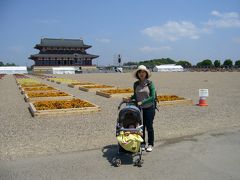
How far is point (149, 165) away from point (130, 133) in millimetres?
722

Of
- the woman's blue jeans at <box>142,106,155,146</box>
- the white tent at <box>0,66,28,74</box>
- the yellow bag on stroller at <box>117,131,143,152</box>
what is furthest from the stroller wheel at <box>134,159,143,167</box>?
the white tent at <box>0,66,28,74</box>

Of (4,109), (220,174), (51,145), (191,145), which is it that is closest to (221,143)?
(191,145)

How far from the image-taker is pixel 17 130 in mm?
9148

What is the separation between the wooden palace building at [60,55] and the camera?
96750 millimetres

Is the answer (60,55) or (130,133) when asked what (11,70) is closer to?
(60,55)

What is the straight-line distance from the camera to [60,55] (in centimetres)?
9938

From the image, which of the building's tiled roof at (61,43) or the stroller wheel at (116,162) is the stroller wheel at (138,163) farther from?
the building's tiled roof at (61,43)

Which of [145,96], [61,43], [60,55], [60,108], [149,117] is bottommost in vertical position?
[60,108]

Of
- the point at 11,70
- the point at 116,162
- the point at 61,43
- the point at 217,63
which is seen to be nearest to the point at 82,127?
the point at 116,162

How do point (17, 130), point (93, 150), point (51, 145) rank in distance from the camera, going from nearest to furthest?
point (93, 150) → point (51, 145) → point (17, 130)

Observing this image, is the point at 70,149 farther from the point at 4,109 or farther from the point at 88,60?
the point at 88,60

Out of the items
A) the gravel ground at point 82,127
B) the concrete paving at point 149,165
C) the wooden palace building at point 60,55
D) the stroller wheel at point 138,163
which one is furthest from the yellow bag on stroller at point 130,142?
the wooden palace building at point 60,55

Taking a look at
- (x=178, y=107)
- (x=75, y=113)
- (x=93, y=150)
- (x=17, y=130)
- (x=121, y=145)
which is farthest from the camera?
(x=178, y=107)

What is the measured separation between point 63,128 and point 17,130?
1.39m
